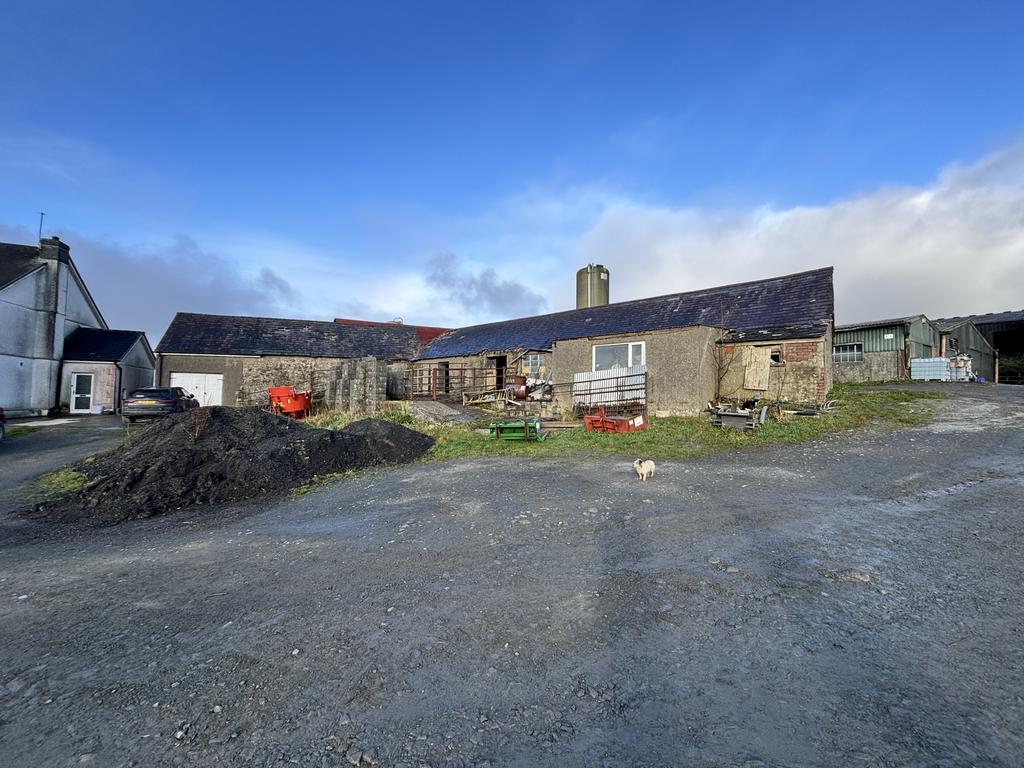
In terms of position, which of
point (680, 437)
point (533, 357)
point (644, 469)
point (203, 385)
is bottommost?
point (644, 469)

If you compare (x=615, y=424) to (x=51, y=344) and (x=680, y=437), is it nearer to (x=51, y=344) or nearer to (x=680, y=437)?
(x=680, y=437)

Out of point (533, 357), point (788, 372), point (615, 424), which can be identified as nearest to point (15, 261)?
point (533, 357)

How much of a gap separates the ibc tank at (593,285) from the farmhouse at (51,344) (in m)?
25.7

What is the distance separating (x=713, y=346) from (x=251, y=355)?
24.5 m

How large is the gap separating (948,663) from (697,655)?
1.44 m

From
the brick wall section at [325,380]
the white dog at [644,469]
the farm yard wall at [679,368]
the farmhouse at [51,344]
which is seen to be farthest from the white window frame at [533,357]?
the farmhouse at [51,344]

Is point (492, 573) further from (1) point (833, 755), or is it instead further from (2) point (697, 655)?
(1) point (833, 755)

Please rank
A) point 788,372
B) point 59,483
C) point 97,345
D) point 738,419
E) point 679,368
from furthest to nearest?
point 97,345 < point 788,372 < point 679,368 < point 738,419 < point 59,483

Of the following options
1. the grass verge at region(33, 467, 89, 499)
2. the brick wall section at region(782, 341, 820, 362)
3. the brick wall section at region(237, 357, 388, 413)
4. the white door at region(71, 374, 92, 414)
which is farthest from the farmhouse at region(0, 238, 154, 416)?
the brick wall section at region(782, 341, 820, 362)

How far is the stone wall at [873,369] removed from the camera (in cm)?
2382

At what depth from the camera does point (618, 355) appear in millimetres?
16750

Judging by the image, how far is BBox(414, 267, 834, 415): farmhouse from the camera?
1530 centimetres

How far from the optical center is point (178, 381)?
2605cm

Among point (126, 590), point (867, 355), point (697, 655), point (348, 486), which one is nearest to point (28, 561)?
point (126, 590)
